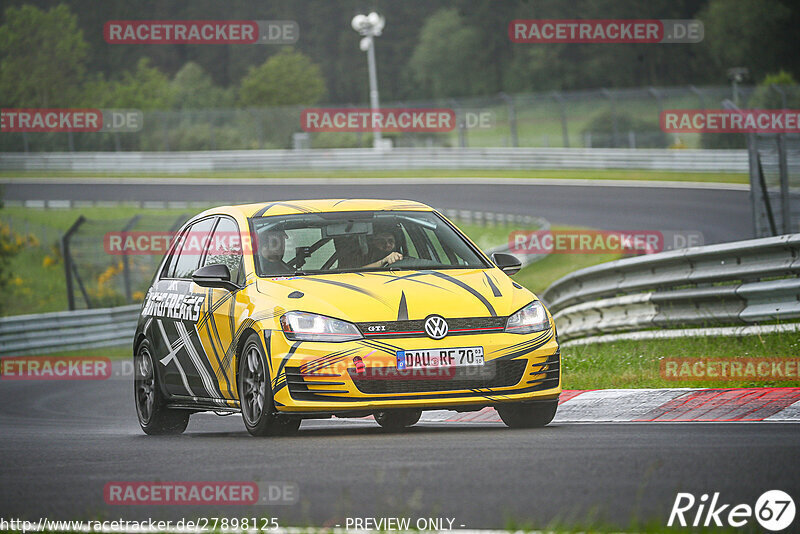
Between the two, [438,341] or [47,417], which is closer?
[438,341]

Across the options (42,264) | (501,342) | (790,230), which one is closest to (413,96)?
(42,264)

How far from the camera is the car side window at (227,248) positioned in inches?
361

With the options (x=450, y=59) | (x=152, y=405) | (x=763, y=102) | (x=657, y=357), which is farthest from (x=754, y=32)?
(x=152, y=405)

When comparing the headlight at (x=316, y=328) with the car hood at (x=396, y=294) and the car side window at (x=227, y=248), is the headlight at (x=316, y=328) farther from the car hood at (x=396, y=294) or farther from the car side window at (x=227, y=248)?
the car side window at (x=227, y=248)

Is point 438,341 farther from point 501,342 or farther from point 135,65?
point 135,65

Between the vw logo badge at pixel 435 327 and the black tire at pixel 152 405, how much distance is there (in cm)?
274

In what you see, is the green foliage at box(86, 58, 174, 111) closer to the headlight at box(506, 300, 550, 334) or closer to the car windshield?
the car windshield

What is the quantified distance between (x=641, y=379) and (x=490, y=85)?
99158mm

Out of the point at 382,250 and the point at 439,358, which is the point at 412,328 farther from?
the point at 382,250

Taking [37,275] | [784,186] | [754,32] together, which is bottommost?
[784,186]

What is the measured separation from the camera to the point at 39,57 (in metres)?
80.4

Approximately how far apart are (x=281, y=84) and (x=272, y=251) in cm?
7707

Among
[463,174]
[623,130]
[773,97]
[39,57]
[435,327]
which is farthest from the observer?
[39,57]

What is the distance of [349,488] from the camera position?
592 centimetres
